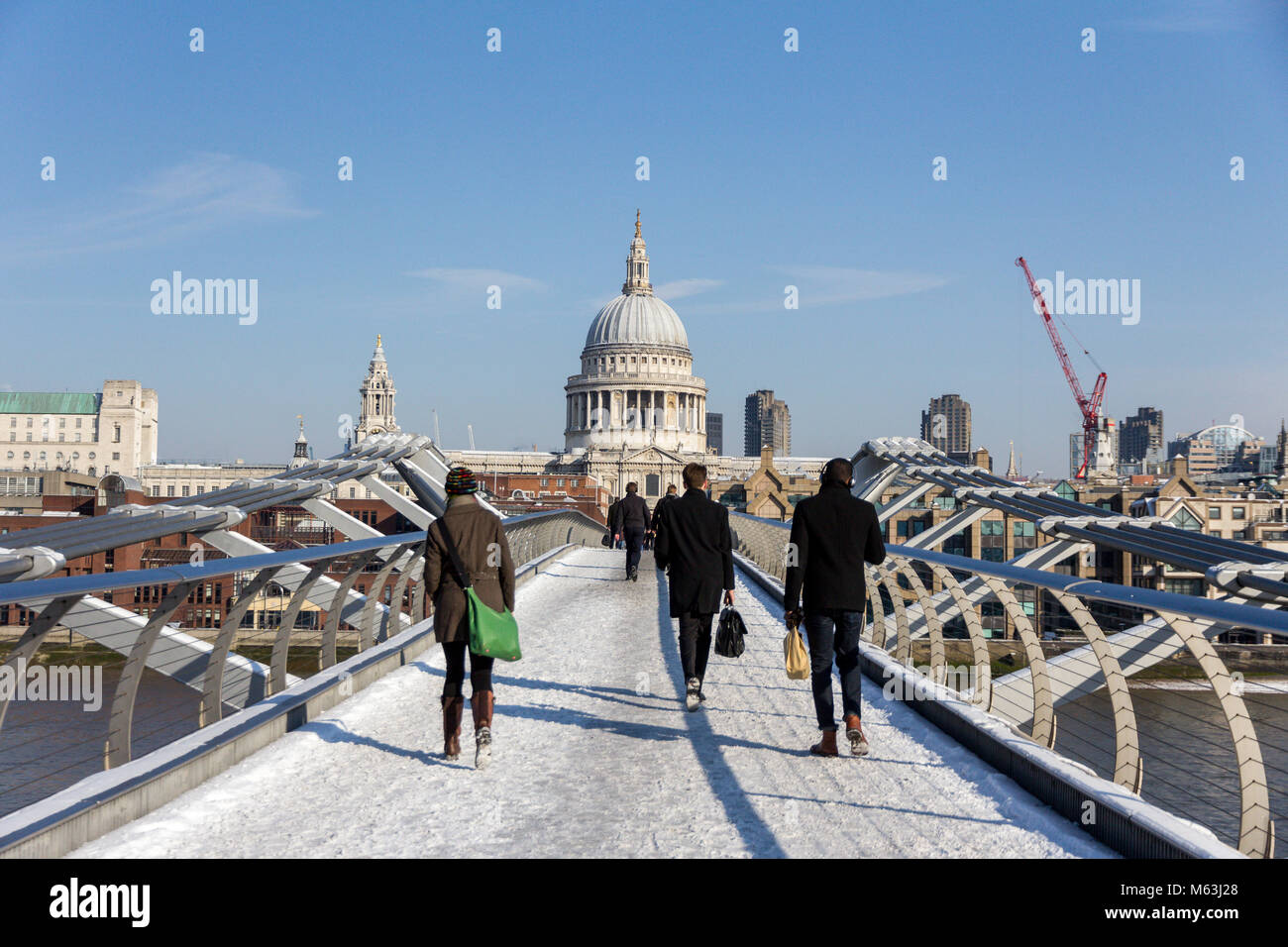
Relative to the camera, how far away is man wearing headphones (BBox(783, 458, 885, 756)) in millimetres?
7191

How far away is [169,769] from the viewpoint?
18.5 feet

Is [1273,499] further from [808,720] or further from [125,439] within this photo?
[125,439]

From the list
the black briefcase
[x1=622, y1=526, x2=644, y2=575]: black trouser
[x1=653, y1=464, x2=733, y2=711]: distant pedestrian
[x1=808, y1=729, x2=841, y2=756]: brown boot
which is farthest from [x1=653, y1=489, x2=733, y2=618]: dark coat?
[x1=622, y1=526, x2=644, y2=575]: black trouser

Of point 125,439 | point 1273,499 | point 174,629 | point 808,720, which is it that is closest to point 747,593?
point 808,720

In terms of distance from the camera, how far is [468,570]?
677 cm

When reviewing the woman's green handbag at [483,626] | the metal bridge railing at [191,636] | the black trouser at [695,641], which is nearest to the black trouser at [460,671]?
the woman's green handbag at [483,626]

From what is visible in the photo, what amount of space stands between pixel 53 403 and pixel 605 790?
21009 centimetres

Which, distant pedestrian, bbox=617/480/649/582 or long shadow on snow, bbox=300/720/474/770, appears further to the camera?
distant pedestrian, bbox=617/480/649/582

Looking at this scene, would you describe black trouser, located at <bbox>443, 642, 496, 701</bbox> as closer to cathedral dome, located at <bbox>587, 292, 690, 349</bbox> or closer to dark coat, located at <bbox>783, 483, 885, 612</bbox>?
dark coat, located at <bbox>783, 483, 885, 612</bbox>

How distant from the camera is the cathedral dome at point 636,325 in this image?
550 feet

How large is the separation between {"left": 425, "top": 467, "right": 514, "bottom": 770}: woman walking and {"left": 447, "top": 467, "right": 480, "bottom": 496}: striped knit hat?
0.19 meters

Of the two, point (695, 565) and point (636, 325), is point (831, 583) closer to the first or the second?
point (695, 565)

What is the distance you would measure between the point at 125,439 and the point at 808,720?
661ft

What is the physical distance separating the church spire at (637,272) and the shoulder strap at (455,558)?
6870 inches
